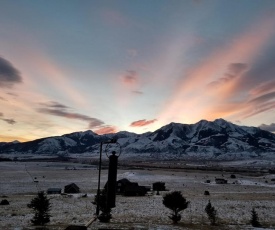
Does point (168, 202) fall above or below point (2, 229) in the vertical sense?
above

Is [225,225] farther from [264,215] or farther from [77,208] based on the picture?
[77,208]

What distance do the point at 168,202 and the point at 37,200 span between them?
48.5 ft

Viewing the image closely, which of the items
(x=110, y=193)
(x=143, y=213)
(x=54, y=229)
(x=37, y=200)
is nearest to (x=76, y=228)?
(x=110, y=193)

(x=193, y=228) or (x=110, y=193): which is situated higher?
(x=110, y=193)

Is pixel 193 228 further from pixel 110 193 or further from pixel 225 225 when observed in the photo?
pixel 110 193

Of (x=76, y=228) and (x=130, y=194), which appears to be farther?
(x=130, y=194)

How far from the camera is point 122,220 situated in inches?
1556

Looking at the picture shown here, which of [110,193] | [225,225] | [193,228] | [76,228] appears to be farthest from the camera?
[225,225]

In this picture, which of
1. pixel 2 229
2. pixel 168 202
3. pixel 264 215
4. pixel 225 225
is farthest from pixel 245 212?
pixel 2 229

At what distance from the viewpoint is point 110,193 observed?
1009cm

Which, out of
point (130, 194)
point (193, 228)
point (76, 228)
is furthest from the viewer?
point (130, 194)

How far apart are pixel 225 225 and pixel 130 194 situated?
41.6 m

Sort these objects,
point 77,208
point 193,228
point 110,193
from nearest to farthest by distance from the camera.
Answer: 1. point 110,193
2. point 193,228
3. point 77,208

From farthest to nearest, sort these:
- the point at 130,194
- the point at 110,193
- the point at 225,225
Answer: the point at 130,194 < the point at 225,225 < the point at 110,193
